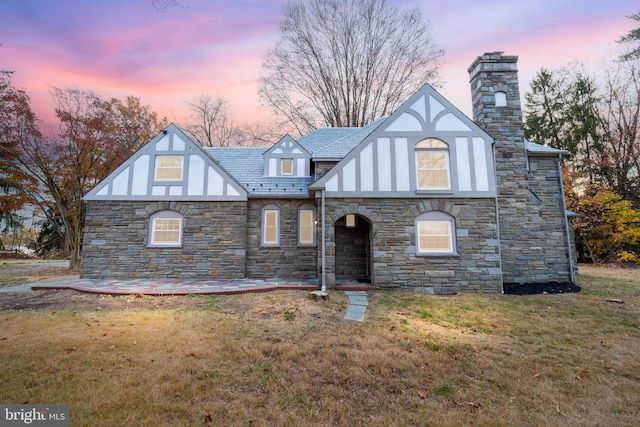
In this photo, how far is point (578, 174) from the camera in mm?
21094

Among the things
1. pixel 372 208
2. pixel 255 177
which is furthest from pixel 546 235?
pixel 255 177

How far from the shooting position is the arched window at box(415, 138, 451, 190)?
32.6 ft

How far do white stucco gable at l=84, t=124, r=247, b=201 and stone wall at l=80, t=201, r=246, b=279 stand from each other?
0.35m

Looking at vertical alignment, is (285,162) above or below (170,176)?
above

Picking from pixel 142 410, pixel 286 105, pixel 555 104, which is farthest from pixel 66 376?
pixel 555 104

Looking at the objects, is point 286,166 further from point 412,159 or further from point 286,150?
point 412,159

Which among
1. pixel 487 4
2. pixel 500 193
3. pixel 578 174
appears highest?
pixel 487 4

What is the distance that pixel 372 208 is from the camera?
31.9 ft

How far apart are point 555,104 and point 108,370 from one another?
3148 centimetres

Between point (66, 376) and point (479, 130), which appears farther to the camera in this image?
point (479, 130)

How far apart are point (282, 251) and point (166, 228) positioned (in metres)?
4.62

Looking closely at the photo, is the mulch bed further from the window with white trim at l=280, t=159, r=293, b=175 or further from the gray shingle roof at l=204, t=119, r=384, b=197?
the window with white trim at l=280, t=159, r=293, b=175

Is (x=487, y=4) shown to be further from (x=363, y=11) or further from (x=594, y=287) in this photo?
(x=363, y=11)

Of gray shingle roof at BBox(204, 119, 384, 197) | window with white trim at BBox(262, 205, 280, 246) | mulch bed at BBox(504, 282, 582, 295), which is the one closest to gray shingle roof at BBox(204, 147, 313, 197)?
gray shingle roof at BBox(204, 119, 384, 197)
